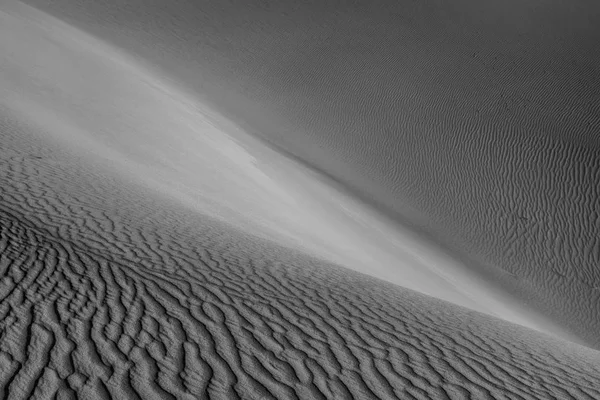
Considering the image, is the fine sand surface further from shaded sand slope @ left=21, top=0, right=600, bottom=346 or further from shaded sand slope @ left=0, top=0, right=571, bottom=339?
shaded sand slope @ left=21, top=0, right=600, bottom=346

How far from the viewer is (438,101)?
16.2 meters

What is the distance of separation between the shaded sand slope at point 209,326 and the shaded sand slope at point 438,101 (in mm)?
7189

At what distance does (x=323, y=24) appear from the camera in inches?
807

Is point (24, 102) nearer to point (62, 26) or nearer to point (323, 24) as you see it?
point (62, 26)

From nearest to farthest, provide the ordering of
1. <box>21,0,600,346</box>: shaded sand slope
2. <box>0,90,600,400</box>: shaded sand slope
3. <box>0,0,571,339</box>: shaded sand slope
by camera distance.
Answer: <box>0,90,600,400</box>: shaded sand slope
<box>0,0,571,339</box>: shaded sand slope
<box>21,0,600,346</box>: shaded sand slope

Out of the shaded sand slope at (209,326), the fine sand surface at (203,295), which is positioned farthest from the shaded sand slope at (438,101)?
Result: the shaded sand slope at (209,326)

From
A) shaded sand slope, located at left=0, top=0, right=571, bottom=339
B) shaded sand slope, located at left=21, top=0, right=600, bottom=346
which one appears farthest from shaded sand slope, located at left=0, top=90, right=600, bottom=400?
shaded sand slope, located at left=21, top=0, right=600, bottom=346

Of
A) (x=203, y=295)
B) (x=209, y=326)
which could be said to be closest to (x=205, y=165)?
(x=203, y=295)

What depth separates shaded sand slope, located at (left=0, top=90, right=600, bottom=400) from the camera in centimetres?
284

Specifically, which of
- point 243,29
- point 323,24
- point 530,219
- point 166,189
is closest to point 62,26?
point 243,29

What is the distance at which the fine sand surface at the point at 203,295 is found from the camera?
9.64ft

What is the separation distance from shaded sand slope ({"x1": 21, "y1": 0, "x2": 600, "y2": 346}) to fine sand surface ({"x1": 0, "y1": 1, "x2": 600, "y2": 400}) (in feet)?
6.09

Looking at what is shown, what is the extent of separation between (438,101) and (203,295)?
43.6 feet

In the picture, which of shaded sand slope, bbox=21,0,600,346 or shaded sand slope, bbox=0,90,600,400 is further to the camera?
shaded sand slope, bbox=21,0,600,346
